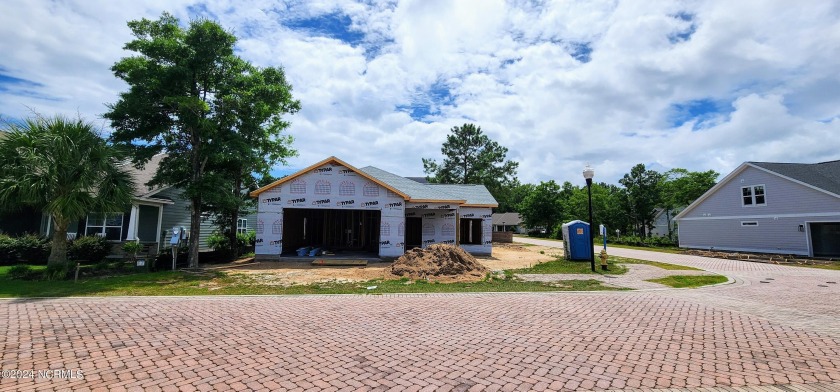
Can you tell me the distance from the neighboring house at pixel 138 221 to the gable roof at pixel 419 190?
20.3 ft

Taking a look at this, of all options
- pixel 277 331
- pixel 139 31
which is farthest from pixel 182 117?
pixel 277 331

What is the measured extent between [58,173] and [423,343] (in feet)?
47.7

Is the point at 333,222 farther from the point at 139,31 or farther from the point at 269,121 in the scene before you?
the point at 139,31

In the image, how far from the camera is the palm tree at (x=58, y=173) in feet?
39.6

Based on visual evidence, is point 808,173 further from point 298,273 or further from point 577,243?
point 298,273

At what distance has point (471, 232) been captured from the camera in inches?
957

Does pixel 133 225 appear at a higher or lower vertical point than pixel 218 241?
higher

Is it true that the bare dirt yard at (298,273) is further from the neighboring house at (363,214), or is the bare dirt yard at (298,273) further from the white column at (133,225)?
the white column at (133,225)

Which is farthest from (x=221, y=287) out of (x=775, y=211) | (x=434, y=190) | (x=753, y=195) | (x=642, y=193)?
(x=642, y=193)

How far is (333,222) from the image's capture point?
2461 centimetres

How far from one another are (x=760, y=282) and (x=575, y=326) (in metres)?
9.92

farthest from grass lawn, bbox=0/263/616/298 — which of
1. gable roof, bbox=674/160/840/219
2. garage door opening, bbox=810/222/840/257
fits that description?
garage door opening, bbox=810/222/840/257

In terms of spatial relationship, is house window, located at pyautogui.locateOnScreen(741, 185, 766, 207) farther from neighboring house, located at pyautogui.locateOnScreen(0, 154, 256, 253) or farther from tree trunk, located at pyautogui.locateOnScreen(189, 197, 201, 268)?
neighboring house, located at pyautogui.locateOnScreen(0, 154, 256, 253)

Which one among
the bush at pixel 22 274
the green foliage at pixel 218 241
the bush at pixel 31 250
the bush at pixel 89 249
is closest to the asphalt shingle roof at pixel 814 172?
the green foliage at pixel 218 241
